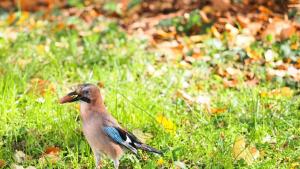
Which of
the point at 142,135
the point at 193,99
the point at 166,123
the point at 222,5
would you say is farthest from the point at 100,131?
the point at 222,5

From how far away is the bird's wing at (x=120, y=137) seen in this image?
13.0 feet

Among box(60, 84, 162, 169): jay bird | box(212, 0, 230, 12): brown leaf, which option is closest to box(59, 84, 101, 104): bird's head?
box(60, 84, 162, 169): jay bird

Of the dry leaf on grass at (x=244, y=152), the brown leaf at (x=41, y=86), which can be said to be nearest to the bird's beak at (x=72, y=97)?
the dry leaf on grass at (x=244, y=152)

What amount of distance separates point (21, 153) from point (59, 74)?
1.60 metres

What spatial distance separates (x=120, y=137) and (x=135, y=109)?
40.8 inches

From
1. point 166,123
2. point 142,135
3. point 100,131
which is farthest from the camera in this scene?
point 166,123

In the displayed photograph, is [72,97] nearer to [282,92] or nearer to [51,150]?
[51,150]

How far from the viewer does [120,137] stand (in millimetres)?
4008

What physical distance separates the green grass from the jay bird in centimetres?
21

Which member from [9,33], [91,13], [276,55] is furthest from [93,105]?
[91,13]

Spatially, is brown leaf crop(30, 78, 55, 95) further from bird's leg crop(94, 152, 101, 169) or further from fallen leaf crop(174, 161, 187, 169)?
fallen leaf crop(174, 161, 187, 169)

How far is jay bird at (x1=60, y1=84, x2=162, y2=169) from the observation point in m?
3.97

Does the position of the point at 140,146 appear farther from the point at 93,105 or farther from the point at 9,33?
the point at 9,33

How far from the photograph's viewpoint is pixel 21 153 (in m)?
4.43
